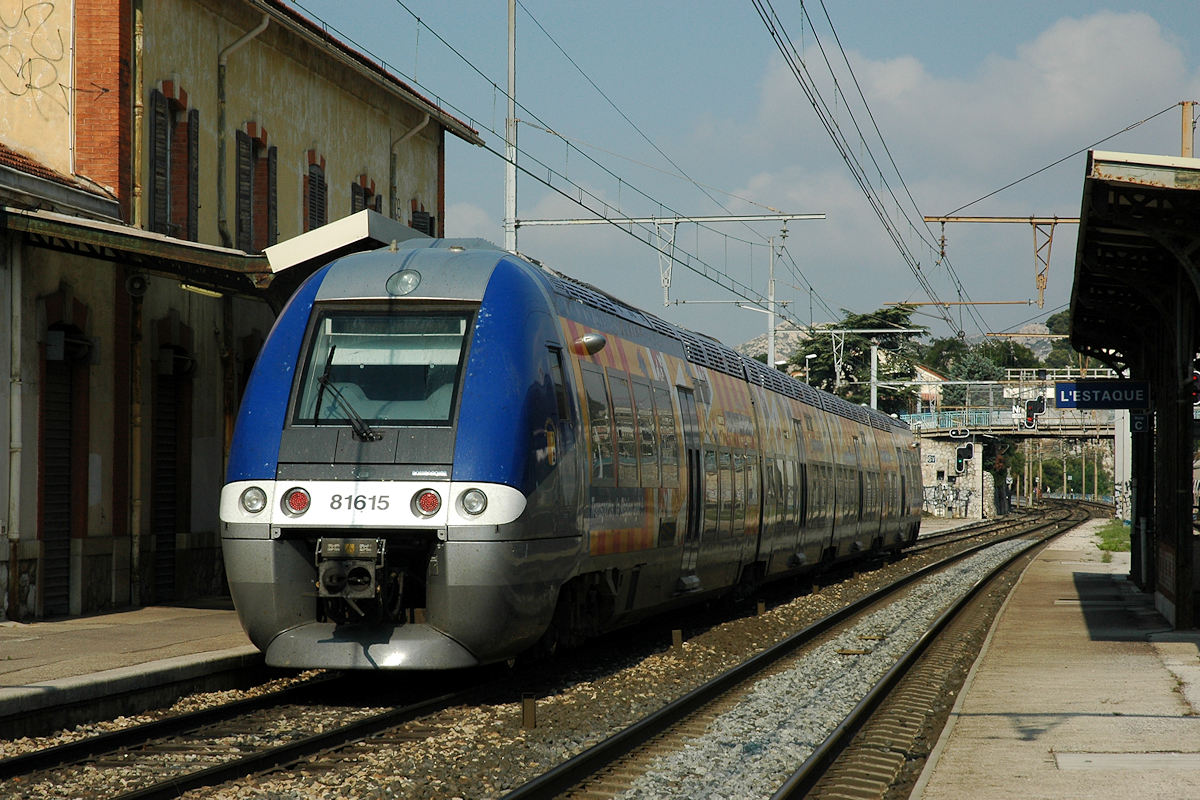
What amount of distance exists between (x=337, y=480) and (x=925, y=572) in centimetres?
1997

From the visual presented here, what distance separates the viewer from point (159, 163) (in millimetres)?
17672

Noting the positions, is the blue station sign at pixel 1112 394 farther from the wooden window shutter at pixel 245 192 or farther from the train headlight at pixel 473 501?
the wooden window shutter at pixel 245 192

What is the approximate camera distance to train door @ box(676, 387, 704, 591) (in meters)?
14.3

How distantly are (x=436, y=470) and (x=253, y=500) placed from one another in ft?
4.43

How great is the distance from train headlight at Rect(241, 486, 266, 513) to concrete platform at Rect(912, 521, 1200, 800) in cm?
482

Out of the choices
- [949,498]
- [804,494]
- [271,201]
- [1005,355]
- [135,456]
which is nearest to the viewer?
[135,456]

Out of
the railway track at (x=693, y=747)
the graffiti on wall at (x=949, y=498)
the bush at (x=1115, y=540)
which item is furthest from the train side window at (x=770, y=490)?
the graffiti on wall at (x=949, y=498)

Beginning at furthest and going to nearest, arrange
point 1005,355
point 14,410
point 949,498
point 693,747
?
point 1005,355 → point 949,498 → point 14,410 → point 693,747

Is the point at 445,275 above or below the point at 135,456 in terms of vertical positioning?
above

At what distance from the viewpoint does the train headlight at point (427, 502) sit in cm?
961

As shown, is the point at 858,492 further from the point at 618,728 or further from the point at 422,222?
the point at 618,728

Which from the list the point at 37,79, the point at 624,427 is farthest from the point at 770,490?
the point at 37,79

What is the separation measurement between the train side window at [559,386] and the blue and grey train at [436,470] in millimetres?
24

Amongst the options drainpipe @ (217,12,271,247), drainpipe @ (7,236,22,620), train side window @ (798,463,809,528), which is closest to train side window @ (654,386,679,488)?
drainpipe @ (7,236,22,620)
